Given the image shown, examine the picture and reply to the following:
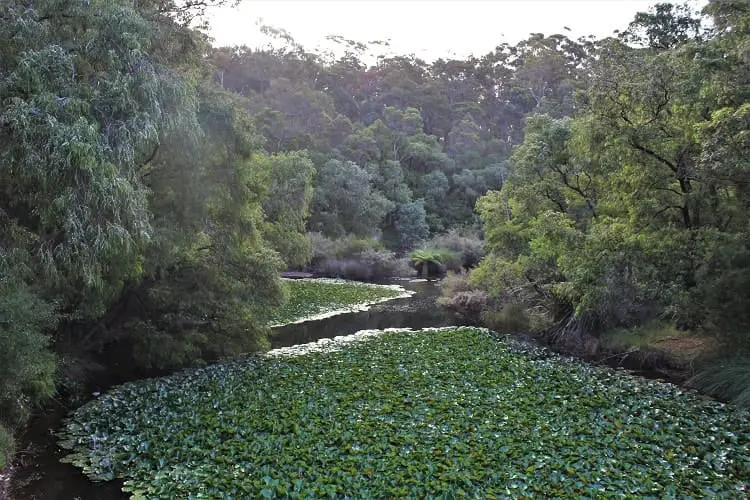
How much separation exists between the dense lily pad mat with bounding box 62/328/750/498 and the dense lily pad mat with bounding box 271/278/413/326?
724 cm

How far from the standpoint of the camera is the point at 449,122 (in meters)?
66.6

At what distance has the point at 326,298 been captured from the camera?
2606cm

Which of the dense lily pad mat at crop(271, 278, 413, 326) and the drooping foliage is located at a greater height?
the drooping foliage

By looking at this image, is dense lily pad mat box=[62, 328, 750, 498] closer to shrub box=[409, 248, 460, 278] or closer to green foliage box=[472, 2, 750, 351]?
green foliage box=[472, 2, 750, 351]

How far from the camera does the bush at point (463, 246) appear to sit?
4181 centimetres

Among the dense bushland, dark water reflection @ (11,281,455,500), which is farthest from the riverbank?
the dense bushland

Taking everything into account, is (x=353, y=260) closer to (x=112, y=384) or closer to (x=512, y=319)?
(x=512, y=319)

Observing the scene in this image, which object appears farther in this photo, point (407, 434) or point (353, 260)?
point (353, 260)

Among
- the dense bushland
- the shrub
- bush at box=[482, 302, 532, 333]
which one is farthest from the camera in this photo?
the shrub

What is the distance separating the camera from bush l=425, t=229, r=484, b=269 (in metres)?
41.8

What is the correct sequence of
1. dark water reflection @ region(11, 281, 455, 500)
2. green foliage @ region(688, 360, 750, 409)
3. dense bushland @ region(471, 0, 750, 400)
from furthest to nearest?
dense bushland @ region(471, 0, 750, 400) < green foliage @ region(688, 360, 750, 409) < dark water reflection @ region(11, 281, 455, 500)

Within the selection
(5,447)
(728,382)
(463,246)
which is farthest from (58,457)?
(463,246)

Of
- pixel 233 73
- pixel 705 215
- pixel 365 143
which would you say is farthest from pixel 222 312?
pixel 233 73

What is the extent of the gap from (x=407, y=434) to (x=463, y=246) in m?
34.2
